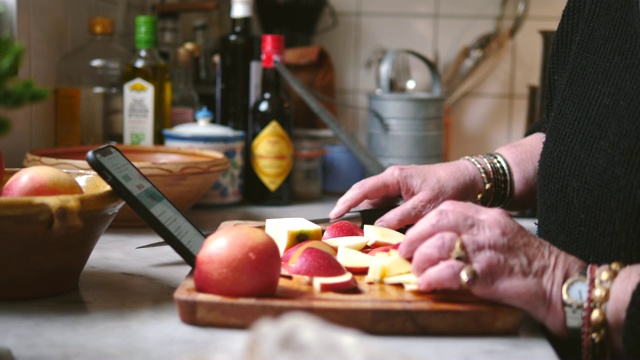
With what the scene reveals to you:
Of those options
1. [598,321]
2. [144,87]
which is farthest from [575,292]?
[144,87]

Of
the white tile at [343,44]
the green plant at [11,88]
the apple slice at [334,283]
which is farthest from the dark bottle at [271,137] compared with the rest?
the green plant at [11,88]

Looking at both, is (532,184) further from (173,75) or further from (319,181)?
(173,75)

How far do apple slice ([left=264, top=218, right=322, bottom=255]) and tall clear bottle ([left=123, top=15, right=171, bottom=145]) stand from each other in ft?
2.24

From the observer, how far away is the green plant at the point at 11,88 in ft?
1.93

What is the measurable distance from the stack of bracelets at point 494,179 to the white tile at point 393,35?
1.14 metres

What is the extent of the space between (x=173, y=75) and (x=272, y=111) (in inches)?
13.8

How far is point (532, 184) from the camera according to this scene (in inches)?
51.3

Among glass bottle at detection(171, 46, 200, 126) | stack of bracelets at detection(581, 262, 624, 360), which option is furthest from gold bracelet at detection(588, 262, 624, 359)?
glass bottle at detection(171, 46, 200, 126)

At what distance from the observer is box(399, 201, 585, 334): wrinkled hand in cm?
80

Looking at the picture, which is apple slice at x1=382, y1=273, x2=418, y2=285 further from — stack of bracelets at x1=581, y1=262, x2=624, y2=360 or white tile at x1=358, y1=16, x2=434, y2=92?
white tile at x1=358, y1=16, x2=434, y2=92

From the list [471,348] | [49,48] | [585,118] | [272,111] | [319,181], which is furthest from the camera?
[319,181]

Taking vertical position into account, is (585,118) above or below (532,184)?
above

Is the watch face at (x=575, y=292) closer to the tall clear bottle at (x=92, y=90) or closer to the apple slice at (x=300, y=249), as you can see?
the apple slice at (x=300, y=249)

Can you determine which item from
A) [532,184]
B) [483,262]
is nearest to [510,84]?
[532,184]
